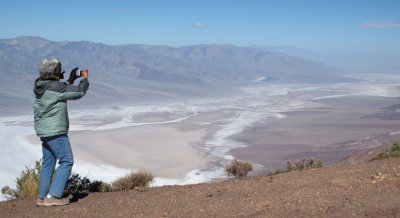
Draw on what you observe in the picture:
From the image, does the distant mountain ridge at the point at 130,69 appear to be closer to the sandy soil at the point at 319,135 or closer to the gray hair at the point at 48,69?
the sandy soil at the point at 319,135

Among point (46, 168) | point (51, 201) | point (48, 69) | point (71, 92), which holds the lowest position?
point (51, 201)

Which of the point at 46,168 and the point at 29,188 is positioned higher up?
the point at 46,168

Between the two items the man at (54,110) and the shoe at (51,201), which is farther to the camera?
the shoe at (51,201)

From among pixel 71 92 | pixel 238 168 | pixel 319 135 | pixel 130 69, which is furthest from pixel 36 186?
pixel 130 69

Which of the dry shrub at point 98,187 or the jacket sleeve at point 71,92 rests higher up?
the jacket sleeve at point 71,92

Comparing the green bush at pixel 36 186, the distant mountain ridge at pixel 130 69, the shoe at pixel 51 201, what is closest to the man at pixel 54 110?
the shoe at pixel 51 201

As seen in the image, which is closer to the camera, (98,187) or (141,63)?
(98,187)

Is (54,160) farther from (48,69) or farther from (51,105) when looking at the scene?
(48,69)
